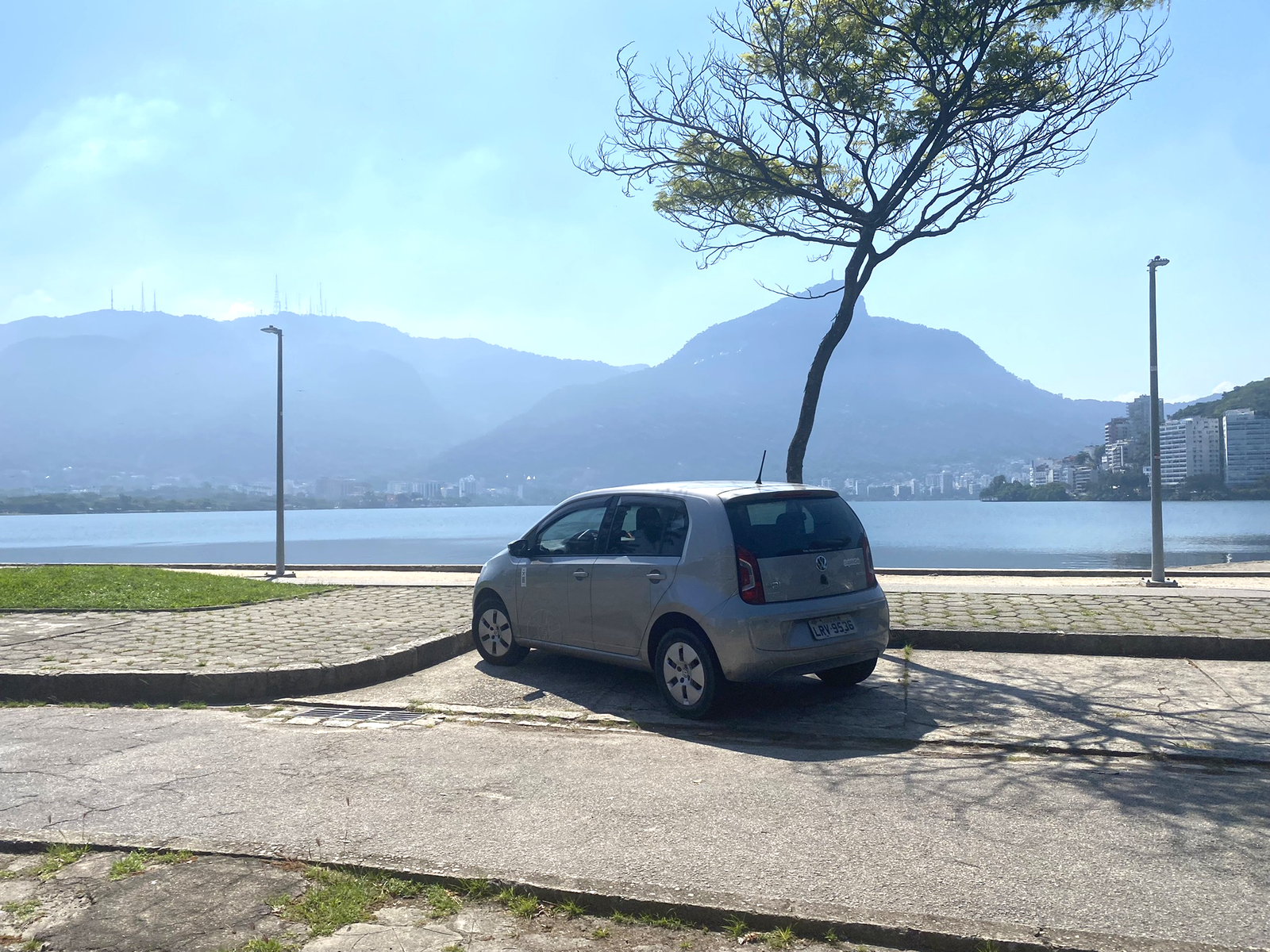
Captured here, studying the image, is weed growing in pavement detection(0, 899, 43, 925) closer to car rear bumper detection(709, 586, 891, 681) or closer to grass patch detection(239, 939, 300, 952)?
grass patch detection(239, 939, 300, 952)

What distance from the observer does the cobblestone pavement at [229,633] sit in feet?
27.2

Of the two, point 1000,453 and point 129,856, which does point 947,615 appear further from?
point 1000,453

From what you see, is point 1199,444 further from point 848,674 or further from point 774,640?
point 774,640

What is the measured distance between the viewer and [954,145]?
11969 millimetres

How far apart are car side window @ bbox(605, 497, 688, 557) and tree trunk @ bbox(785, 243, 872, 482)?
159 inches

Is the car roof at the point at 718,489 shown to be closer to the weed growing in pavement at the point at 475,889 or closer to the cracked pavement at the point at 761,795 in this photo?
the cracked pavement at the point at 761,795

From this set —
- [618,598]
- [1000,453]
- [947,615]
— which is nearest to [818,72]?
[947,615]

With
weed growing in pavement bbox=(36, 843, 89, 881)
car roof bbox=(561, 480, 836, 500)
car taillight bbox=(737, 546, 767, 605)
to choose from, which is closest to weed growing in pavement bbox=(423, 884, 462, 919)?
weed growing in pavement bbox=(36, 843, 89, 881)

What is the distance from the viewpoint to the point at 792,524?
22.9ft

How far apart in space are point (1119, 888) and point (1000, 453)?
20403cm

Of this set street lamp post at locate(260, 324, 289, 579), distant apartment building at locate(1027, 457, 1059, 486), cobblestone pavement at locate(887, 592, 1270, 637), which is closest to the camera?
cobblestone pavement at locate(887, 592, 1270, 637)

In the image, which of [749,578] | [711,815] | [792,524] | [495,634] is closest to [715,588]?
[749,578]

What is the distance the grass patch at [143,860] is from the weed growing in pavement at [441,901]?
1.14 meters

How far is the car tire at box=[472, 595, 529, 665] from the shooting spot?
8.71 meters
